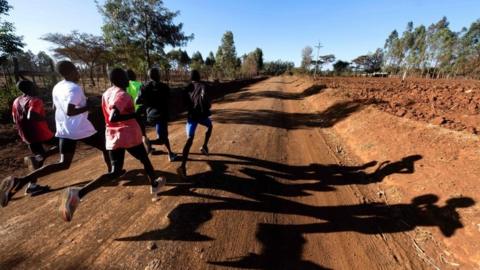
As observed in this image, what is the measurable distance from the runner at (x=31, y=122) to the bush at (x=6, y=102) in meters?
6.04

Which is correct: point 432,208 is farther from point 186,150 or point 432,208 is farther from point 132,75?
point 132,75

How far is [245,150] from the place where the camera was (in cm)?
575

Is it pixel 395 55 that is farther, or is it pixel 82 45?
pixel 395 55

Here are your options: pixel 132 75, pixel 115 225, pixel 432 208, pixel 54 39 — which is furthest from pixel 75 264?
pixel 54 39

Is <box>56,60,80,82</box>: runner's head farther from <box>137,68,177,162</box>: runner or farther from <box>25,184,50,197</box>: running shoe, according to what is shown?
<box>25,184,50,197</box>: running shoe

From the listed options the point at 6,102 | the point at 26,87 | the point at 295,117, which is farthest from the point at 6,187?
the point at 295,117

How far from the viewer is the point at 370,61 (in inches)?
4102

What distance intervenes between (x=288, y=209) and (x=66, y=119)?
3361 mm

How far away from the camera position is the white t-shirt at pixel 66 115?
9.24 ft

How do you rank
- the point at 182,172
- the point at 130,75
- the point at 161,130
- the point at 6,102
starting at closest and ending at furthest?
the point at 182,172 → the point at 161,130 → the point at 130,75 → the point at 6,102

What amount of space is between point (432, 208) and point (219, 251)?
3229 millimetres

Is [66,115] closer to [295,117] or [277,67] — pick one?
[295,117]

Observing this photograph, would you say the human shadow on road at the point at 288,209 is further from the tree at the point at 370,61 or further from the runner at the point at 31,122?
the tree at the point at 370,61

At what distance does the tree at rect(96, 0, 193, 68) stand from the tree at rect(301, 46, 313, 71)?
171ft
